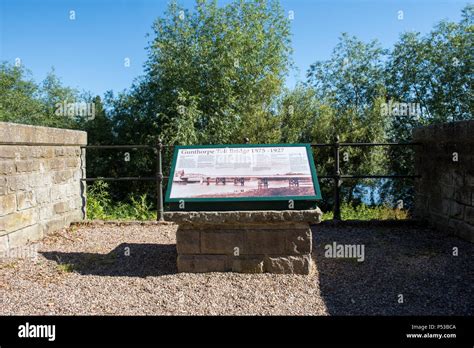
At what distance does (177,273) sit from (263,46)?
9194 millimetres

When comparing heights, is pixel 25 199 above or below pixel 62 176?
below

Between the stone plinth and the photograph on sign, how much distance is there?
28 centimetres

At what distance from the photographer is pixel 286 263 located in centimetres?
412

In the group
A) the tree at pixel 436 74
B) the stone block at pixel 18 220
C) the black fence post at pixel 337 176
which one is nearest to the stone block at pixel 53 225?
the stone block at pixel 18 220

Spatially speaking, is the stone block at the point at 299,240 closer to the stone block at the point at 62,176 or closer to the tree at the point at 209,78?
the stone block at the point at 62,176

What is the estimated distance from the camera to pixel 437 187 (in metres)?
6.04

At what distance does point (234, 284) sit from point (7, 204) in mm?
2961

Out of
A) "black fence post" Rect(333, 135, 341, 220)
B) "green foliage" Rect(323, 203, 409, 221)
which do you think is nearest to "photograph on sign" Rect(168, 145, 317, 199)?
"black fence post" Rect(333, 135, 341, 220)

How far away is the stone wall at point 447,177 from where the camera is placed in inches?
205

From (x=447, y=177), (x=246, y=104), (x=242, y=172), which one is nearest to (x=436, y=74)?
(x=246, y=104)

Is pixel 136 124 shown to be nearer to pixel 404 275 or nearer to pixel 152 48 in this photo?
pixel 152 48

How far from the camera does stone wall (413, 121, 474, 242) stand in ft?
17.0

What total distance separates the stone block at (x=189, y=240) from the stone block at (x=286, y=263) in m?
0.69

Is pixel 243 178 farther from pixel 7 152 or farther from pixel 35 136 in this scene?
pixel 35 136
